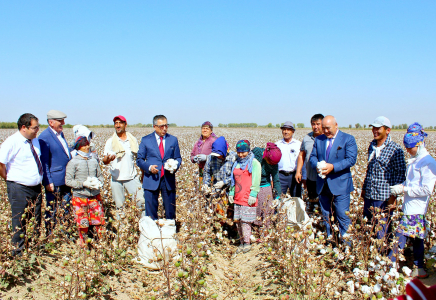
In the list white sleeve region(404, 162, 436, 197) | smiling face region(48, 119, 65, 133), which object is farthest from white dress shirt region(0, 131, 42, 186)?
white sleeve region(404, 162, 436, 197)

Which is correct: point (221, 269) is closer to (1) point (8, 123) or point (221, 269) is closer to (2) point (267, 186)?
(2) point (267, 186)

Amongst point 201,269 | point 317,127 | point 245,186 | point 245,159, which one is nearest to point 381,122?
point 317,127

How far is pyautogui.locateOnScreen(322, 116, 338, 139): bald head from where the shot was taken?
380 cm

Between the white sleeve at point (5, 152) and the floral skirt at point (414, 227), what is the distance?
4.64 meters

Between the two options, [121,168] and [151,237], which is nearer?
[151,237]

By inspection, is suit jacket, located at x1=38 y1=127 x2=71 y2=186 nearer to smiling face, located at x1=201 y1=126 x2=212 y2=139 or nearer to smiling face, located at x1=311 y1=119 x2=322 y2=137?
smiling face, located at x1=201 y1=126 x2=212 y2=139

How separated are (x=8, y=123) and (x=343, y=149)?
65.9 m

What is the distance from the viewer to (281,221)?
333 centimetres

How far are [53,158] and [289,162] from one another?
386cm

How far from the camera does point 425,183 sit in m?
3.04

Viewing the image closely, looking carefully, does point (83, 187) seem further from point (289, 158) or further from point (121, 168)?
point (289, 158)

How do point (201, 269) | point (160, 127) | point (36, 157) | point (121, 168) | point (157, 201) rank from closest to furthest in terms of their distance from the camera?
point (201, 269), point (36, 157), point (160, 127), point (157, 201), point (121, 168)

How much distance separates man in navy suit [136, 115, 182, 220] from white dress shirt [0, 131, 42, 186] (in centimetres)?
136

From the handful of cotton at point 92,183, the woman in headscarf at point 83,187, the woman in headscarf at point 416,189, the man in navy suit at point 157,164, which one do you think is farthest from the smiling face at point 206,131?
the woman in headscarf at point 416,189
